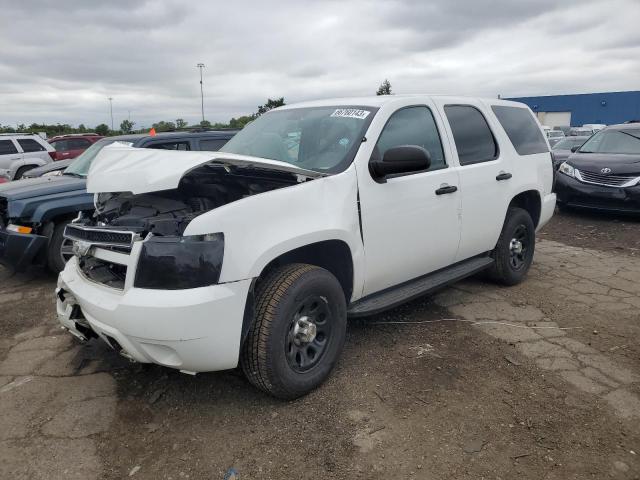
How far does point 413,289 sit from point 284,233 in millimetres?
1410

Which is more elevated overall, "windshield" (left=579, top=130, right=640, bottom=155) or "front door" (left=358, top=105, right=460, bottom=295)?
"windshield" (left=579, top=130, right=640, bottom=155)

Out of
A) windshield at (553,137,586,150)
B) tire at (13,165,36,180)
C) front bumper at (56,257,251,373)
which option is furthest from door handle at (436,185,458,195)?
tire at (13,165,36,180)

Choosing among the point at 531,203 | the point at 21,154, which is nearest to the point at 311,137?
the point at 531,203

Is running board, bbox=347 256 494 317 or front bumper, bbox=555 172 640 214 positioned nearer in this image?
running board, bbox=347 256 494 317

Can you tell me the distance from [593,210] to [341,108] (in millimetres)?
6855

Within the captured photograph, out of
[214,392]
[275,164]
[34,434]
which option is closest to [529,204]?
[275,164]

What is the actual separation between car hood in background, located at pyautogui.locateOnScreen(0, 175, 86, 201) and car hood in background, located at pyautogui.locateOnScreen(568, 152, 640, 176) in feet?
26.4

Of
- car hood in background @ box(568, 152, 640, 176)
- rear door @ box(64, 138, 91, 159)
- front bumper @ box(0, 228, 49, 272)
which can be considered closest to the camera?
front bumper @ box(0, 228, 49, 272)

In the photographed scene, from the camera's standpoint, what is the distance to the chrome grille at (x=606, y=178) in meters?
8.35

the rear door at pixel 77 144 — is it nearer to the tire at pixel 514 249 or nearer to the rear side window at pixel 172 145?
the rear side window at pixel 172 145

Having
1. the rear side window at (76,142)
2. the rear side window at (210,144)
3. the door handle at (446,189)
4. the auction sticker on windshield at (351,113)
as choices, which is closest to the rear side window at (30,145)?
the rear side window at (76,142)

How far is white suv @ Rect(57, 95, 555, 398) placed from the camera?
2648 mm

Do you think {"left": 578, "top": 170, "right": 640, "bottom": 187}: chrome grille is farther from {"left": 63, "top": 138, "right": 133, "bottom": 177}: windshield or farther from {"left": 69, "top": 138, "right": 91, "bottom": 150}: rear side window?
{"left": 69, "top": 138, "right": 91, "bottom": 150}: rear side window

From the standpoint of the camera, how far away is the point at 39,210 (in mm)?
5367
